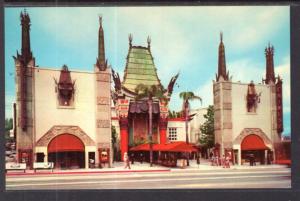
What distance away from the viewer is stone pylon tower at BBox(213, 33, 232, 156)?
1625 centimetres

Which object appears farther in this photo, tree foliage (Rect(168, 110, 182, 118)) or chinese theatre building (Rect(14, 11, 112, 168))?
tree foliage (Rect(168, 110, 182, 118))

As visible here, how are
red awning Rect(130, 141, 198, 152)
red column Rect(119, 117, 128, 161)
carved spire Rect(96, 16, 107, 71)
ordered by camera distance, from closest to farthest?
carved spire Rect(96, 16, 107, 71)
red awning Rect(130, 141, 198, 152)
red column Rect(119, 117, 128, 161)

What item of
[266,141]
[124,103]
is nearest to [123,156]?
[124,103]

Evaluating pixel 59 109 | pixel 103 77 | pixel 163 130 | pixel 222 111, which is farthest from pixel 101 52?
pixel 222 111

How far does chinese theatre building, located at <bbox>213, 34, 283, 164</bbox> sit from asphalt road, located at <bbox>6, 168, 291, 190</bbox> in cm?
65

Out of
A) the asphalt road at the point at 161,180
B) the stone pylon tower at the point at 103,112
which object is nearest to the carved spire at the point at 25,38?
the stone pylon tower at the point at 103,112

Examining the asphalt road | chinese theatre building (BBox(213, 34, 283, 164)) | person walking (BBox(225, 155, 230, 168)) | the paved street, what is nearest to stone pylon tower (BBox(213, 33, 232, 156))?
chinese theatre building (BBox(213, 34, 283, 164))

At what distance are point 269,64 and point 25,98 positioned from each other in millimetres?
8346

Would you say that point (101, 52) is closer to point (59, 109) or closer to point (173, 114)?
point (59, 109)

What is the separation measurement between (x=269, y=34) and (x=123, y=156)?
6510mm

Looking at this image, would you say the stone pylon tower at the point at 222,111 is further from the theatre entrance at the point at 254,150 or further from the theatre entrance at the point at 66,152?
the theatre entrance at the point at 66,152

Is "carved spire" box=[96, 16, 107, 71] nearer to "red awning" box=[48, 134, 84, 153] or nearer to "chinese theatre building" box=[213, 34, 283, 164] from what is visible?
"red awning" box=[48, 134, 84, 153]

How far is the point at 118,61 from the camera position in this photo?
16031 mm

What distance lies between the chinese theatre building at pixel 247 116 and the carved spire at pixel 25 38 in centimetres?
640
